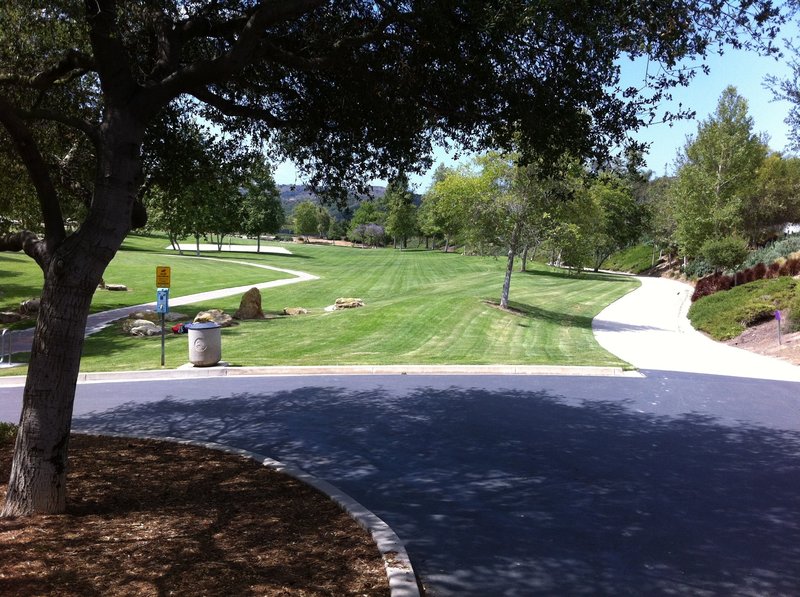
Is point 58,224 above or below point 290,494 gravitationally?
above

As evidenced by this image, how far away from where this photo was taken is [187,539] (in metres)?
4.29

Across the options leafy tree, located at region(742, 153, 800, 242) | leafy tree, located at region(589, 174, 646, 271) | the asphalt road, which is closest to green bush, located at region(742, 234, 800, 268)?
leafy tree, located at region(742, 153, 800, 242)

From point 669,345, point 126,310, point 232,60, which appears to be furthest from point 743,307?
point 126,310

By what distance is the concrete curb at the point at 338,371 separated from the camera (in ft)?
39.2

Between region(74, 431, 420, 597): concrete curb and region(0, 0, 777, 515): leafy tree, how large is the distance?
2059 mm

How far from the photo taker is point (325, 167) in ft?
27.0

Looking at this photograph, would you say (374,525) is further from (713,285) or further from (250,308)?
(713,285)

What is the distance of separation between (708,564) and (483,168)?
20.2 metres

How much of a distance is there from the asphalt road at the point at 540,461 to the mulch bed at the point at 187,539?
1.99 feet

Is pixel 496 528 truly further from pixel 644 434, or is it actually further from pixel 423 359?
pixel 423 359

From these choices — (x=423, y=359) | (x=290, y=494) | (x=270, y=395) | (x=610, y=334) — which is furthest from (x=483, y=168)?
(x=290, y=494)

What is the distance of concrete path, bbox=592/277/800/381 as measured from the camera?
13812mm

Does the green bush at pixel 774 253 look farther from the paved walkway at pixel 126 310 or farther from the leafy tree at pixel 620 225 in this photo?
the leafy tree at pixel 620 225

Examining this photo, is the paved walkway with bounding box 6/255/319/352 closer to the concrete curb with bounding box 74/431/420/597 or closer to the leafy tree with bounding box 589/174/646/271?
the concrete curb with bounding box 74/431/420/597
